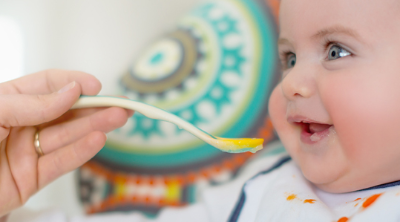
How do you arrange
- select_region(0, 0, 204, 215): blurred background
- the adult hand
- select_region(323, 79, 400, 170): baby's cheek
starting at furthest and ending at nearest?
1. select_region(0, 0, 204, 215): blurred background
2. the adult hand
3. select_region(323, 79, 400, 170): baby's cheek

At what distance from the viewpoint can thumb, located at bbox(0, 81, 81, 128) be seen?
1.56 feet

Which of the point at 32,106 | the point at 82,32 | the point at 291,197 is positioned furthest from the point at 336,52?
the point at 82,32

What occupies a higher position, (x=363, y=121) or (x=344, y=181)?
(x=363, y=121)

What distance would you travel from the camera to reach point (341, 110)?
43 cm

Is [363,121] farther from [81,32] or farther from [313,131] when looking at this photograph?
[81,32]

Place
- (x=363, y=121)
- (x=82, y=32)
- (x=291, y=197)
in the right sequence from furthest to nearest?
(x=82, y=32)
(x=291, y=197)
(x=363, y=121)

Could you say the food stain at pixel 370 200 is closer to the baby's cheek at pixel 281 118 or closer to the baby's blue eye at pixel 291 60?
the baby's cheek at pixel 281 118

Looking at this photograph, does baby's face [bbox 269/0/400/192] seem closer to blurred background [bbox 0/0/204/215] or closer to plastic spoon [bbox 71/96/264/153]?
plastic spoon [bbox 71/96/264/153]

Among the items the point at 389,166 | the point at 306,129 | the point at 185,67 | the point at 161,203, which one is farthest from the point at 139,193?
the point at 389,166

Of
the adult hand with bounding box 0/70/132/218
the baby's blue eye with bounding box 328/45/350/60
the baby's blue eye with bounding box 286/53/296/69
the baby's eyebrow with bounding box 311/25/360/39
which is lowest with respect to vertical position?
the adult hand with bounding box 0/70/132/218

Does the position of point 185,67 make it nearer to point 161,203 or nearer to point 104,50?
point 104,50

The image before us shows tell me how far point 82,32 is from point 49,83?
1.16 ft

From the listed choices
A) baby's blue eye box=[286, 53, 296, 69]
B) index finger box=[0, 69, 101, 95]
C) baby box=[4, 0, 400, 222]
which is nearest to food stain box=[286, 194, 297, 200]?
baby box=[4, 0, 400, 222]

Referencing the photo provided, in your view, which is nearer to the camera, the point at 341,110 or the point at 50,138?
the point at 341,110
